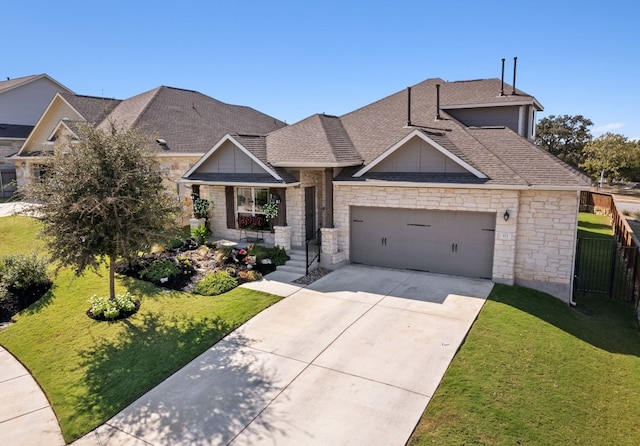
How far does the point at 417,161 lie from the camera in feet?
46.6

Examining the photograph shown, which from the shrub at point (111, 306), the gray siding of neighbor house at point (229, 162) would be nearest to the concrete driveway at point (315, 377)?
the shrub at point (111, 306)

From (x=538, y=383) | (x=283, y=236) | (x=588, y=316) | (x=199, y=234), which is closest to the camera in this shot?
(x=538, y=383)

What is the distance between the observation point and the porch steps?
1460cm

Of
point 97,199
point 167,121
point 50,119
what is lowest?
point 97,199

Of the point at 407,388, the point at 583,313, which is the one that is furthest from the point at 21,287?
the point at 583,313

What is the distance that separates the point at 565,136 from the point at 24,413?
65639 mm

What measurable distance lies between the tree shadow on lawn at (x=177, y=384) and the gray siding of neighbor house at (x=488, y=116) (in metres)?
13.5

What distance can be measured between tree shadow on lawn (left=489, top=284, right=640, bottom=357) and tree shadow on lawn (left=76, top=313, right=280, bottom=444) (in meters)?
7.23

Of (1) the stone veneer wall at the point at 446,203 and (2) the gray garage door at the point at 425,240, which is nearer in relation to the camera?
(1) the stone veneer wall at the point at 446,203

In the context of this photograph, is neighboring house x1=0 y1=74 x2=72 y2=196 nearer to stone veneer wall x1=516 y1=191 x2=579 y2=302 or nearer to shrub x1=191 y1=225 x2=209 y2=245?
shrub x1=191 y1=225 x2=209 y2=245

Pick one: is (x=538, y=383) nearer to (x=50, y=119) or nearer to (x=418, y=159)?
(x=418, y=159)

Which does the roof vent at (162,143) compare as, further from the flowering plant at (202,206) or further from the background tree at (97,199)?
the background tree at (97,199)

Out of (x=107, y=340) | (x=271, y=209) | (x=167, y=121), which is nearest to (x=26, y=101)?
(x=167, y=121)

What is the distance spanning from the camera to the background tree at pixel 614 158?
1842 inches
